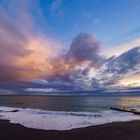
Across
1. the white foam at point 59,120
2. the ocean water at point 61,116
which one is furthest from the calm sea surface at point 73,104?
the white foam at point 59,120

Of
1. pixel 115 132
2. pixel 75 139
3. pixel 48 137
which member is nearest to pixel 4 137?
pixel 48 137

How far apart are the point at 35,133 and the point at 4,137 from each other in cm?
301

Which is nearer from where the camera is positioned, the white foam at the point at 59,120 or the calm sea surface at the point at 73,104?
the white foam at the point at 59,120

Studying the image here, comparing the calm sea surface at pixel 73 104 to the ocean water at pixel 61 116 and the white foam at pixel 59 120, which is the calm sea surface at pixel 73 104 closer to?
the ocean water at pixel 61 116

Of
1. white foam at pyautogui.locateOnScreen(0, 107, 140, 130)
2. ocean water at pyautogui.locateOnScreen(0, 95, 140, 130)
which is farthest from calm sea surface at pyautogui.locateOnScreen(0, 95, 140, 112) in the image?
white foam at pyautogui.locateOnScreen(0, 107, 140, 130)

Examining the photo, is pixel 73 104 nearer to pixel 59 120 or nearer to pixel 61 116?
pixel 61 116

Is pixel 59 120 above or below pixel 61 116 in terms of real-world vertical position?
below

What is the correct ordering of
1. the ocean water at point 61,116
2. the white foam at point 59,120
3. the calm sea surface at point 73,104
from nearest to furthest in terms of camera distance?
the white foam at point 59,120, the ocean water at point 61,116, the calm sea surface at point 73,104

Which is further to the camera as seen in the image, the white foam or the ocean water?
the ocean water

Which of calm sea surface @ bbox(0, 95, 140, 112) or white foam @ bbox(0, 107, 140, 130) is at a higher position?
calm sea surface @ bbox(0, 95, 140, 112)

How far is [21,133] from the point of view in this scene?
18.4 m

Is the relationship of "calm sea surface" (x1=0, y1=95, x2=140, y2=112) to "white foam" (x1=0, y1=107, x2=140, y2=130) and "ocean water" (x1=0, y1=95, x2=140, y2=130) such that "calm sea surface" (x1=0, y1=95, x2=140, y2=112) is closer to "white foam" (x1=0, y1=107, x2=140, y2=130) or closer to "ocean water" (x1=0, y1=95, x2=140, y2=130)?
"ocean water" (x1=0, y1=95, x2=140, y2=130)

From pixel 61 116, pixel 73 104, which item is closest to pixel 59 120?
pixel 61 116

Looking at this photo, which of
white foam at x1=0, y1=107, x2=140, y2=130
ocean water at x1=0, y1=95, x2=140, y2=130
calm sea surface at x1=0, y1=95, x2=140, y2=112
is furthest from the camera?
calm sea surface at x1=0, y1=95, x2=140, y2=112
